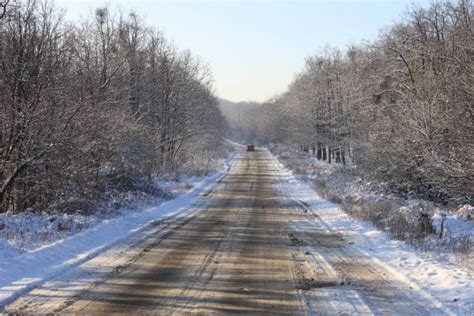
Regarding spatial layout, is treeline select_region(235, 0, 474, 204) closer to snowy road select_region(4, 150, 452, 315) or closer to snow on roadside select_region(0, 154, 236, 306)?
snowy road select_region(4, 150, 452, 315)

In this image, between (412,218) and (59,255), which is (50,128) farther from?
(412,218)

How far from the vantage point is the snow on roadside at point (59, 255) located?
24.8 ft

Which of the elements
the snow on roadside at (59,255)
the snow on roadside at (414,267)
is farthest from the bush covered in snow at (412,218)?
the snow on roadside at (59,255)

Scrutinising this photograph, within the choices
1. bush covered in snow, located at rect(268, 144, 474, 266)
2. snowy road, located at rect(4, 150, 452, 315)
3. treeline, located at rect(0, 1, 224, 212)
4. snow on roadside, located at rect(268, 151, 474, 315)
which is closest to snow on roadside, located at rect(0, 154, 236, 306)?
snowy road, located at rect(4, 150, 452, 315)

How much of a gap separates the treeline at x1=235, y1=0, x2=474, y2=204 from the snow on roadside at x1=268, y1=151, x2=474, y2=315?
2.81 meters

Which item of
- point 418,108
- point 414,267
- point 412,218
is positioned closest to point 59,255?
point 414,267

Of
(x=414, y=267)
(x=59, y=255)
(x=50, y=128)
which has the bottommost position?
(x=414, y=267)

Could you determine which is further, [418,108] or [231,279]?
[418,108]

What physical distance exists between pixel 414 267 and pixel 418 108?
9871mm

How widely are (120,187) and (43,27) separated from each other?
8386mm

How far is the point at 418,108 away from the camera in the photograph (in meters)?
17.6

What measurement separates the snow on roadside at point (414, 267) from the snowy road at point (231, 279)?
219 millimetres

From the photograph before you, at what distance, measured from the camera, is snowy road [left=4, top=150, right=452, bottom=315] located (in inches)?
261

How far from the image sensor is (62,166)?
14445 millimetres
